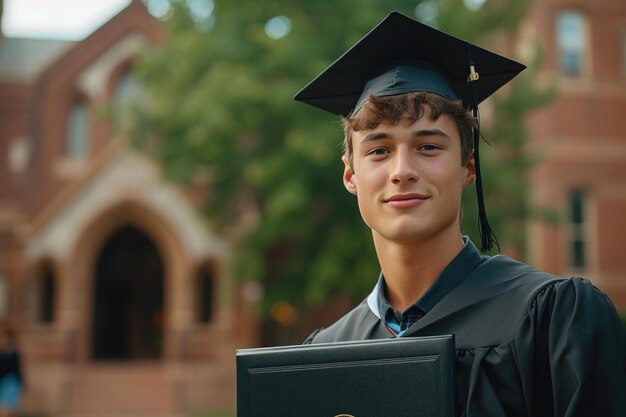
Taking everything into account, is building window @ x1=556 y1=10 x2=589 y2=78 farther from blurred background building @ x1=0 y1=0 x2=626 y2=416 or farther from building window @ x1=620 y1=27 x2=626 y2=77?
building window @ x1=620 y1=27 x2=626 y2=77

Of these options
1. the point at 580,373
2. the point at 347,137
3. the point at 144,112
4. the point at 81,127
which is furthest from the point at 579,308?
the point at 81,127

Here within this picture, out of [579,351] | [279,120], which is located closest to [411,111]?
[579,351]

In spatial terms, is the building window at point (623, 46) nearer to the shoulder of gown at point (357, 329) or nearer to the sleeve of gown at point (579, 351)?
the shoulder of gown at point (357, 329)

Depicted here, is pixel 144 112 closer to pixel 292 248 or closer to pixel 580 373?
pixel 292 248

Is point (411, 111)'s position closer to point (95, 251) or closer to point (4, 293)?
point (95, 251)

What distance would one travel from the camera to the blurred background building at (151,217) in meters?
20.9

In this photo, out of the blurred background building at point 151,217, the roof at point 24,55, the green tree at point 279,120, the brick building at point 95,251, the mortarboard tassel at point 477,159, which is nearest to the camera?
the mortarboard tassel at point 477,159

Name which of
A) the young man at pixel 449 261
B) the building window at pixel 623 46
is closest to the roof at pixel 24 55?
the building window at pixel 623 46

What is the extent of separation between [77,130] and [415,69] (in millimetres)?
21487

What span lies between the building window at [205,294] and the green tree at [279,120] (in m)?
4.44

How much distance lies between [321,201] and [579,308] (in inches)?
565

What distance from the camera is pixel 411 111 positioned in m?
2.12

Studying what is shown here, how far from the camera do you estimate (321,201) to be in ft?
52.9

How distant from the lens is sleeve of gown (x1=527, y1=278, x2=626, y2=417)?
5.56 feet
